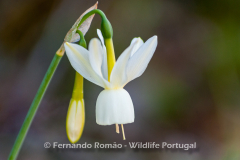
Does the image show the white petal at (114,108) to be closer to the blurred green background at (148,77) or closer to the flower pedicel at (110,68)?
the flower pedicel at (110,68)

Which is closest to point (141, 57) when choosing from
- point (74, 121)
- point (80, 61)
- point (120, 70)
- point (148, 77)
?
point (120, 70)

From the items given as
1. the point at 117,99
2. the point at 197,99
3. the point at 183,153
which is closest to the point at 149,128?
the point at 183,153

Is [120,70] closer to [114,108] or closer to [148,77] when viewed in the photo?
[114,108]

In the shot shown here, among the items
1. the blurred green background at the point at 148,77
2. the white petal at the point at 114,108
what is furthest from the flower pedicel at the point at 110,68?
the blurred green background at the point at 148,77

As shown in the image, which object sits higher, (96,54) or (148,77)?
(148,77)

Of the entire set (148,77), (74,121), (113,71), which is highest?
(148,77)

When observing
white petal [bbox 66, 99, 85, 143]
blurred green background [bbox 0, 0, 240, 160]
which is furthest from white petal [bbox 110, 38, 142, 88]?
blurred green background [bbox 0, 0, 240, 160]
